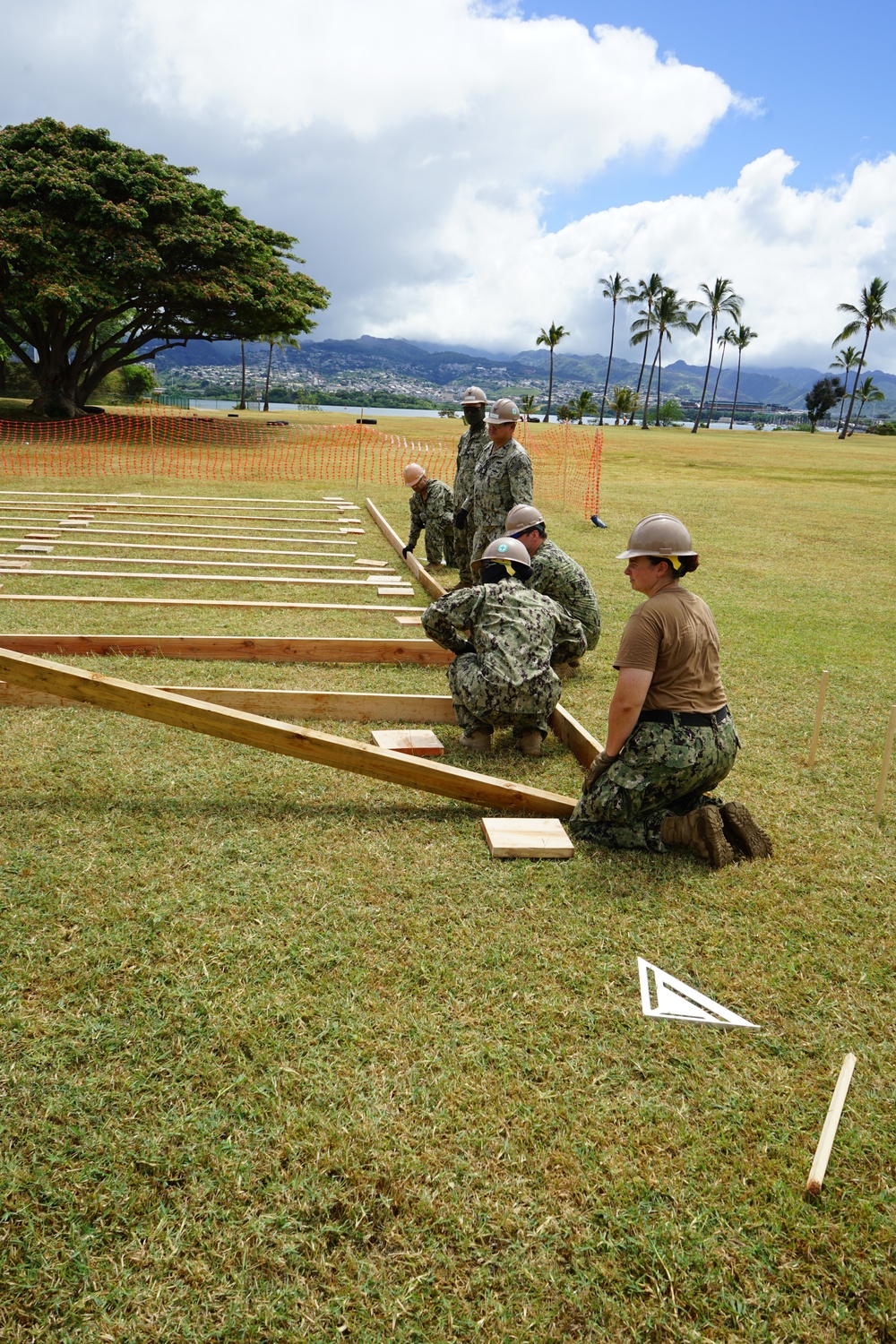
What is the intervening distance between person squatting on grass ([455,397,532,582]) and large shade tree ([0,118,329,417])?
67.8 feet

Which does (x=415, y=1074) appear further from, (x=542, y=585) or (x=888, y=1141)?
(x=542, y=585)

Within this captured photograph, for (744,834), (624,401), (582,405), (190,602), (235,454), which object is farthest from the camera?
(624,401)

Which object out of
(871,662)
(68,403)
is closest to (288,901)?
(871,662)

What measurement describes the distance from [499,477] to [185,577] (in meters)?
3.80

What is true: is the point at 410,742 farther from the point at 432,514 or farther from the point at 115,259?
the point at 115,259

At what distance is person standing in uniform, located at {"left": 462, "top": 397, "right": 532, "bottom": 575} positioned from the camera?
799 cm

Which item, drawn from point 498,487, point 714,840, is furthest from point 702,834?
point 498,487

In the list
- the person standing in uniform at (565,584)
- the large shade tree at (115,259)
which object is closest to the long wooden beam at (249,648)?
the person standing in uniform at (565,584)

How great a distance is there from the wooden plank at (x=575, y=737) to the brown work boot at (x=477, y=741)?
566 millimetres

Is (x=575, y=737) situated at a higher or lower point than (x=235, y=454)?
lower

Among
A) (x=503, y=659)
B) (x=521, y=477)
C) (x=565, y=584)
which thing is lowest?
(x=503, y=659)

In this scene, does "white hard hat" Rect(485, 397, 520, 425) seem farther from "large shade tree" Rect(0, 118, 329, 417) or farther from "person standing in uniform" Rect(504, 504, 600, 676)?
"large shade tree" Rect(0, 118, 329, 417)

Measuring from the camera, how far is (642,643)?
405 cm

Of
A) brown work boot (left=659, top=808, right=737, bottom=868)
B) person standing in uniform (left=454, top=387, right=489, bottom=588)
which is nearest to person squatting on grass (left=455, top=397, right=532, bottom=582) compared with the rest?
person standing in uniform (left=454, top=387, right=489, bottom=588)
